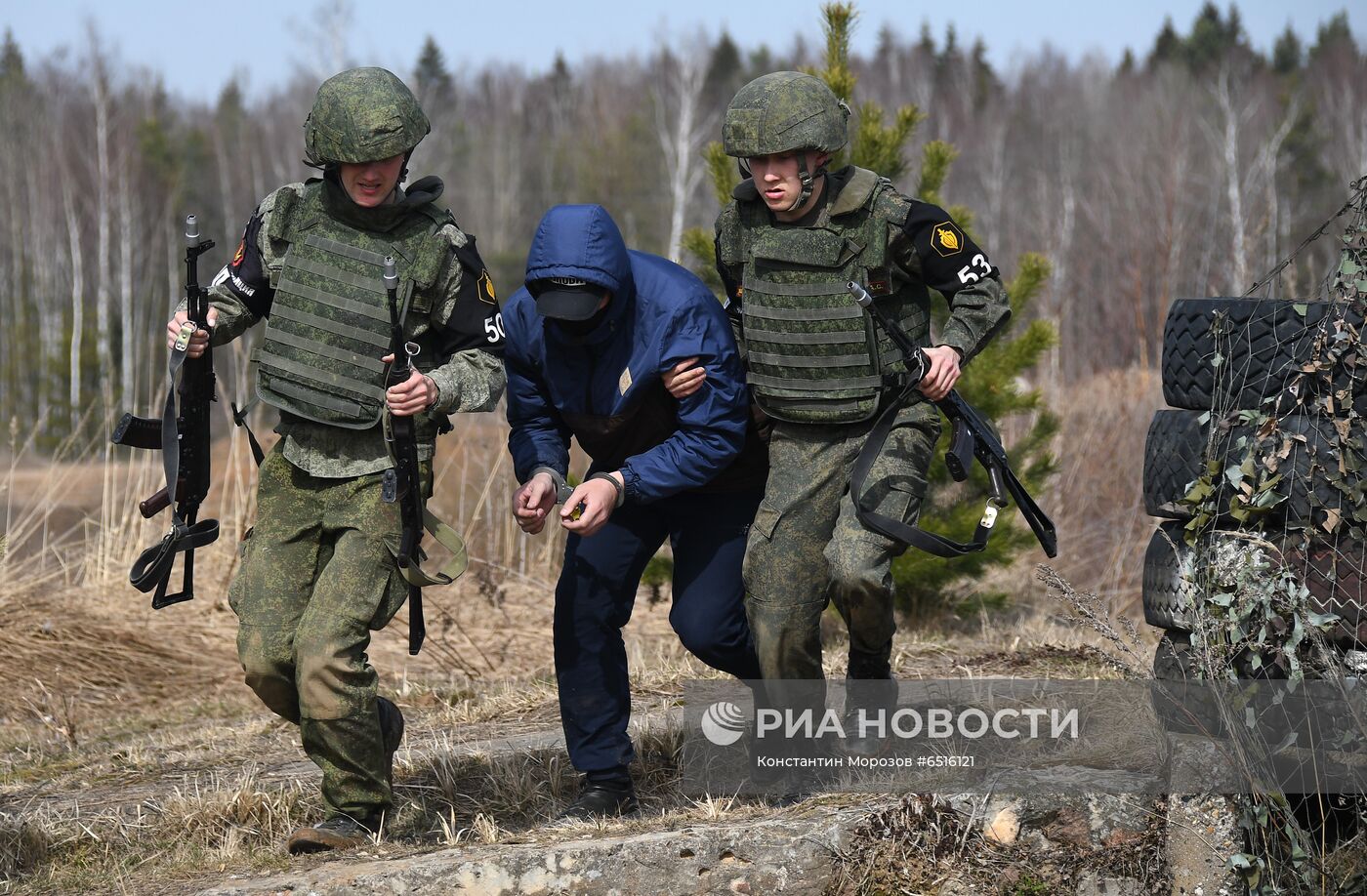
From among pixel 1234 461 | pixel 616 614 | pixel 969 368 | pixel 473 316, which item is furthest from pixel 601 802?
pixel 969 368

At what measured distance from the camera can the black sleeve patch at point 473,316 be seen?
3.87 metres

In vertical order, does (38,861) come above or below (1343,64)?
below

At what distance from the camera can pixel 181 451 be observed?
4062 mm

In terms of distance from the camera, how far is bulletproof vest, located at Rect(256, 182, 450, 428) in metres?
3.82

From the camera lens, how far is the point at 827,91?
4.10 m

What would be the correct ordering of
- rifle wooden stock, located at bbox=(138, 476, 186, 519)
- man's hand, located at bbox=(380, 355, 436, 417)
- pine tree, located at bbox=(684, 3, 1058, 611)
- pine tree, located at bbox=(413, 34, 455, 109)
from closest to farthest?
man's hand, located at bbox=(380, 355, 436, 417) < rifle wooden stock, located at bbox=(138, 476, 186, 519) < pine tree, located at bbox=(684, 3, 1058, 611) < pine tree, located at bbox=(413, 34, 455, 109)

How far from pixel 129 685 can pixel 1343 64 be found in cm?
4231

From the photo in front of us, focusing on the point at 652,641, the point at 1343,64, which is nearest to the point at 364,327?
the point at 652,641

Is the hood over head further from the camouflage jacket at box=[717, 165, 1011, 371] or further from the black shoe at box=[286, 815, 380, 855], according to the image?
the black shoe at box=[286, 815, 380, 855]

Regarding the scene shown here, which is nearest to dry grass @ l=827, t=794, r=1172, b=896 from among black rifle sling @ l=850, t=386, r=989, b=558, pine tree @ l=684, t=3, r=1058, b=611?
black rifle sling @ l=850, t=386, r=989, b=558

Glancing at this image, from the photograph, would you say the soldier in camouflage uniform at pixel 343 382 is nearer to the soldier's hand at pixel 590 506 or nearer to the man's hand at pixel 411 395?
the man's hand at pixel 411 395

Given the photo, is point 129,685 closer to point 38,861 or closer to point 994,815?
point 38,861

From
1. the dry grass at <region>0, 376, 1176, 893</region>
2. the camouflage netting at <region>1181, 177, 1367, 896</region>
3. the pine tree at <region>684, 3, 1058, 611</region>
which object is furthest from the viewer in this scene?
the pine tree at <region>684, 3, 1058, 611</region>

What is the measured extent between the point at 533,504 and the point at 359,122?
1.08 meters
